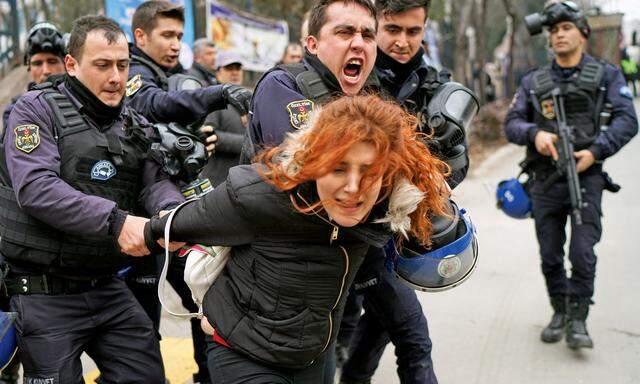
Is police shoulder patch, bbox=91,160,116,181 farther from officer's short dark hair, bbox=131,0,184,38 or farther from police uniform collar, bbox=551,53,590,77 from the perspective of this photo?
police uniform collar, bbox=551,53,590,77

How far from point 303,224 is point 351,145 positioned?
1.16 feet

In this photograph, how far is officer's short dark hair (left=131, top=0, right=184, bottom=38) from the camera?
4410 mm

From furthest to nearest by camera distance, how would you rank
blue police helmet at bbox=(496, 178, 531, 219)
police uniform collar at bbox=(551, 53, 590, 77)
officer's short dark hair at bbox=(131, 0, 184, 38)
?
blue police helmet at bbox=(496, 178, 531, 219), police uniform collar at bbox=(551, 53, 590, 77), officer's short dark hair at bbox=(131, 0, 184, 38)

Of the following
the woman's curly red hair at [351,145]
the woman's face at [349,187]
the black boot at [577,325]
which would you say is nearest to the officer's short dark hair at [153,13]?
the woman's curly red hair at [351,145]

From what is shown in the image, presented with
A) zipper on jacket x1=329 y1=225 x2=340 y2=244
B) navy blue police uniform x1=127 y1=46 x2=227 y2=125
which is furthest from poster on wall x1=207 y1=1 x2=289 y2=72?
zipper on jacket x1=329 y1=225 x2=340 y2=244

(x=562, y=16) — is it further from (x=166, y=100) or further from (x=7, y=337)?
(x=7, y=337)

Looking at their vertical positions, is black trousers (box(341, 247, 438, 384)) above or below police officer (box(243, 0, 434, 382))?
below

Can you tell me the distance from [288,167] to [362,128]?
11.0 inches

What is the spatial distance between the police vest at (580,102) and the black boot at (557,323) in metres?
1.08

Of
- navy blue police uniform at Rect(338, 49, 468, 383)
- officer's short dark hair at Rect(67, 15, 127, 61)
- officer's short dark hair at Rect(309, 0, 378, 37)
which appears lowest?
navy blue police uniform at Rect(338, 49, 468, 383)

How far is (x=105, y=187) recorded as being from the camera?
314cm

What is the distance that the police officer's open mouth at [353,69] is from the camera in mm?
3060

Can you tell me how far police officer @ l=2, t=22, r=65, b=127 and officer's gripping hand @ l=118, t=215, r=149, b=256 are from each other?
6.93ft

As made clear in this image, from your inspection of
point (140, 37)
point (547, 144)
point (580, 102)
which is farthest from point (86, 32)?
point (580, 102)
